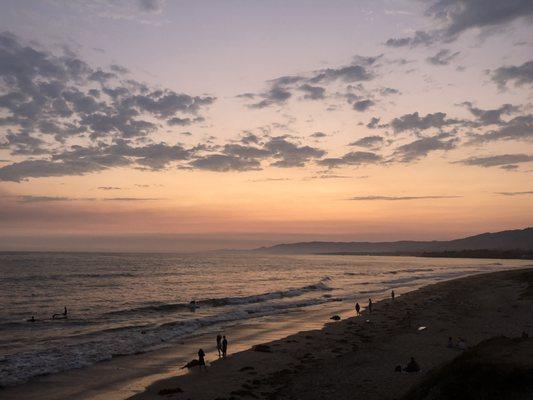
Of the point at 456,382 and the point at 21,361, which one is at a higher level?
the point at 456,382

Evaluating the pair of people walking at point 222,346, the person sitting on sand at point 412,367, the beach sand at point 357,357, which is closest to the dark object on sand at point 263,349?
the beach sand at point 357,357

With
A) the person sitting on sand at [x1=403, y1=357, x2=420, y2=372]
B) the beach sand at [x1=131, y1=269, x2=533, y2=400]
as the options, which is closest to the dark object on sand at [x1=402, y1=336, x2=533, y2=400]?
the beach sand at [x1=131, y1=269, x2=533, y2=400]

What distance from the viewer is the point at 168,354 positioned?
27.9 meters

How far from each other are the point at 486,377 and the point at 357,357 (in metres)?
13.3

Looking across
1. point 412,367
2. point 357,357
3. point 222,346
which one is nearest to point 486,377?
point 412,367

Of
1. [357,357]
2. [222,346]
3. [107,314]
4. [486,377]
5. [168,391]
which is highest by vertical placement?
[486,377]

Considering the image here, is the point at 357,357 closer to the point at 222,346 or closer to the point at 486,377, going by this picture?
the point at 222,346

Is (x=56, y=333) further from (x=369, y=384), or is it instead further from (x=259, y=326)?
(x=369, y=384)

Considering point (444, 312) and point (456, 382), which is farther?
point (444, 312)

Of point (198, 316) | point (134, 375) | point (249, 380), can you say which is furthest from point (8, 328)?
point (249, 380)

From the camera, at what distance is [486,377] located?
38.6 feet

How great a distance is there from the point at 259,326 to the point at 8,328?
21235 millimetres

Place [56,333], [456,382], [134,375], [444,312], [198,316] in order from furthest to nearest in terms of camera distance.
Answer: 1. [198,316]
2. [444,312]
3. [56,333]
4. [134,375]
5. [456,382]

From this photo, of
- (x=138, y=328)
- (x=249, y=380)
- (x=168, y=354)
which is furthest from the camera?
(x=138, y=328)
